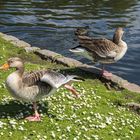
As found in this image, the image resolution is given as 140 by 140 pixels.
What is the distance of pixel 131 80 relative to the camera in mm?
20703

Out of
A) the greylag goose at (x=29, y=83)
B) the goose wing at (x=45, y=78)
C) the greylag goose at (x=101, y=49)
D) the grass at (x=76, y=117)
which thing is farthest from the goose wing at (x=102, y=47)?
the greylag goose at (x=29, y=83)

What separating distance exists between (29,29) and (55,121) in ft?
49.1

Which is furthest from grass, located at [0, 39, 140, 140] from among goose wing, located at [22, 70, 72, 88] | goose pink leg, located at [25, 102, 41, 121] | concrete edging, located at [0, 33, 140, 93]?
goose wing, located at [22, 70, 72, 88]

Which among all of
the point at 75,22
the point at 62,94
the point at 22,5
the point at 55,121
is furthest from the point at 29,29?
the point at 55,121

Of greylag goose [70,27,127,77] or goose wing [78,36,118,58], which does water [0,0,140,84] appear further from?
goose wing [78,36,118,58]

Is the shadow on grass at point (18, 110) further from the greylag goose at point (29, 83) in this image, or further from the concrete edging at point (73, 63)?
the concrete edging at point (73, 63)

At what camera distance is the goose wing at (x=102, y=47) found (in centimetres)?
1766

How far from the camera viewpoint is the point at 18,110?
13562 mm

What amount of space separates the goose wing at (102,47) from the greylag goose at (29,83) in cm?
498

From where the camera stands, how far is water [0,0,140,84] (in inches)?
942

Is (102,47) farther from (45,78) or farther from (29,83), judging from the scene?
(29,83)

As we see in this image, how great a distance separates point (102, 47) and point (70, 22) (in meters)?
11.6

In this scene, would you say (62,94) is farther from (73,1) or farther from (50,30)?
(73,1)

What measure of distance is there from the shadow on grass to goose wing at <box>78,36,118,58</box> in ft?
14.2
